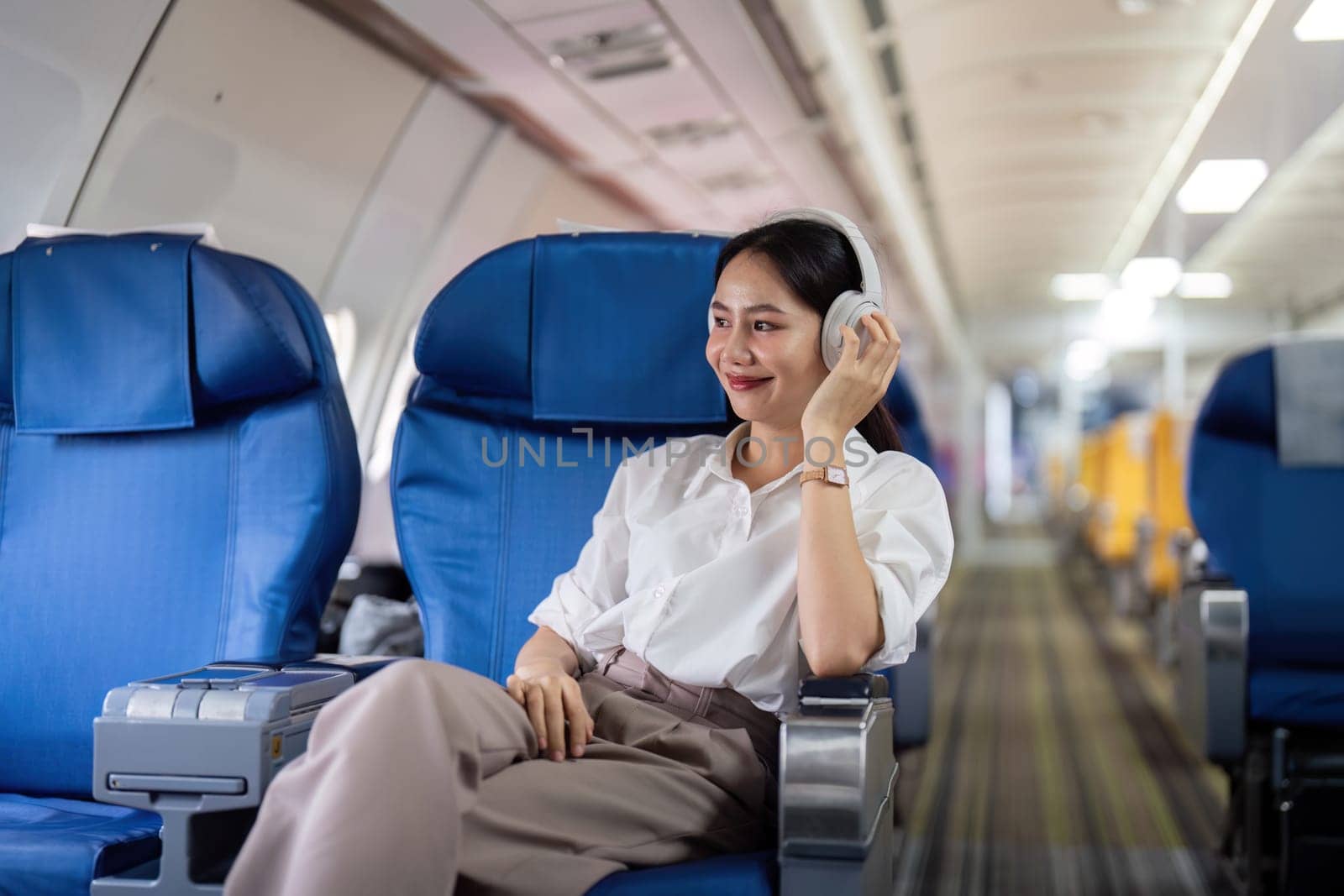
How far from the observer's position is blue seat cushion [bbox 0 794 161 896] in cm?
166

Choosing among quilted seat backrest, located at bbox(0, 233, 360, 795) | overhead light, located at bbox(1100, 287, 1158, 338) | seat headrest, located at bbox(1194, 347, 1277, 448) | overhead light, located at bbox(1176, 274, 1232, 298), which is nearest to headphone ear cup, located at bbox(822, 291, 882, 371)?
quilted seat backrest, located at bbox(0, 233, 360, 795)

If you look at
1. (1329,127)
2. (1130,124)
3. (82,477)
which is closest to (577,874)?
(82,477)

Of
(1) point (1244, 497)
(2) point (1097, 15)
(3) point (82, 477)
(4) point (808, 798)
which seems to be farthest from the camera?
(2) point (1097, 15)

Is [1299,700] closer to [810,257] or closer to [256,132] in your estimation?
[810,257]

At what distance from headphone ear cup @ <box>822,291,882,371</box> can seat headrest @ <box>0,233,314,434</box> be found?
3.04 ft

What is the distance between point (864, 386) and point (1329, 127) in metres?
2.92

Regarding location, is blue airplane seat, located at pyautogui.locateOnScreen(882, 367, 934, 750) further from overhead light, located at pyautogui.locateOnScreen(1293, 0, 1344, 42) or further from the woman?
overhead light, located at pyautogui.locateOnScreen(1293, 0, 1344, 42)

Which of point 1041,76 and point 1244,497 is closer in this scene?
point 1244,497

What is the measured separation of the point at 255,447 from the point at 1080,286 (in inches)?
453

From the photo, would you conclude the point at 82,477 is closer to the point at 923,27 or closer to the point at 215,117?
the point at 215,117

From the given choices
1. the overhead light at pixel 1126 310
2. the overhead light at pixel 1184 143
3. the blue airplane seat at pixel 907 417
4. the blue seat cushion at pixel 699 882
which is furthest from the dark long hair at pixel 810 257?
the overhead light at pixel 1126 310

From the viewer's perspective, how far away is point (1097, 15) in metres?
5.03

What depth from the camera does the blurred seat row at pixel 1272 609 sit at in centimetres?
276

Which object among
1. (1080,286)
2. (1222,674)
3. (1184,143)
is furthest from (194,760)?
(1080,286)
